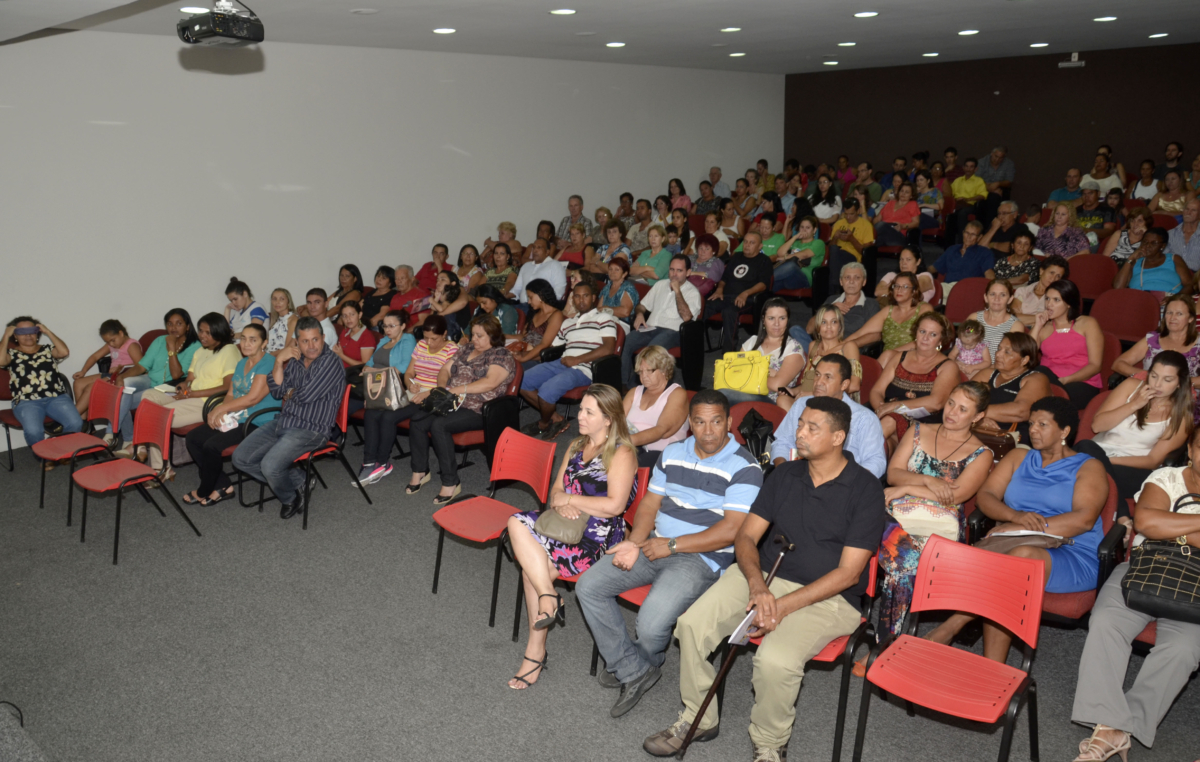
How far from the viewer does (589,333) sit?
641cm

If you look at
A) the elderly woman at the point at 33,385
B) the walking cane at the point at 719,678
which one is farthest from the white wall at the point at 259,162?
the walking cane at the point at 719,678

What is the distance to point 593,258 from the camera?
364 inches

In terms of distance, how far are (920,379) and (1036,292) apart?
2.20 m

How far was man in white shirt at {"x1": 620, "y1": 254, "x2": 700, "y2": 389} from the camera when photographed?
6914 millimetres

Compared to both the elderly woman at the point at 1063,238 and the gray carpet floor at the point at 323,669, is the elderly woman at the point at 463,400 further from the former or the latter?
the elderly woman at the point at 1063,238

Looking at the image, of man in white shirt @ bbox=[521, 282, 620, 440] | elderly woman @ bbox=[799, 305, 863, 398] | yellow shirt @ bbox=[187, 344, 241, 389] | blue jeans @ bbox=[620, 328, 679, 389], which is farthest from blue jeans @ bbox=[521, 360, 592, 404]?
yellow shirt @ bbox=[187, 344, 241, 389]

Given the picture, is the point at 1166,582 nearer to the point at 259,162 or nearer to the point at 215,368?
the point at 215,368

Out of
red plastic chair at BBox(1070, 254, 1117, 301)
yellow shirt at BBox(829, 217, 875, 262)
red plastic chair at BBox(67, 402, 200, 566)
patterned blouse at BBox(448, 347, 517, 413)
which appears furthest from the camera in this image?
yellow shirt at BBox(829, 217, 875, 262)

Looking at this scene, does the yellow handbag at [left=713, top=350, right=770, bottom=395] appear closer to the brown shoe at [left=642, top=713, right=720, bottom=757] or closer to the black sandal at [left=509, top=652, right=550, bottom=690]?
the black sandal at [left=509, top=652, right=550, bottom=690]

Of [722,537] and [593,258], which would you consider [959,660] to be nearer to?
[722,537]

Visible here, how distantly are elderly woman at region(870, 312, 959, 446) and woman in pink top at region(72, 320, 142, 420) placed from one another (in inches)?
222

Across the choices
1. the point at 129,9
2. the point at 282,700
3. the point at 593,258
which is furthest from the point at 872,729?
the point at 593,258

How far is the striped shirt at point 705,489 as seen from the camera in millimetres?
3363

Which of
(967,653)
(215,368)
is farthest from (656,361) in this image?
(215,368)
